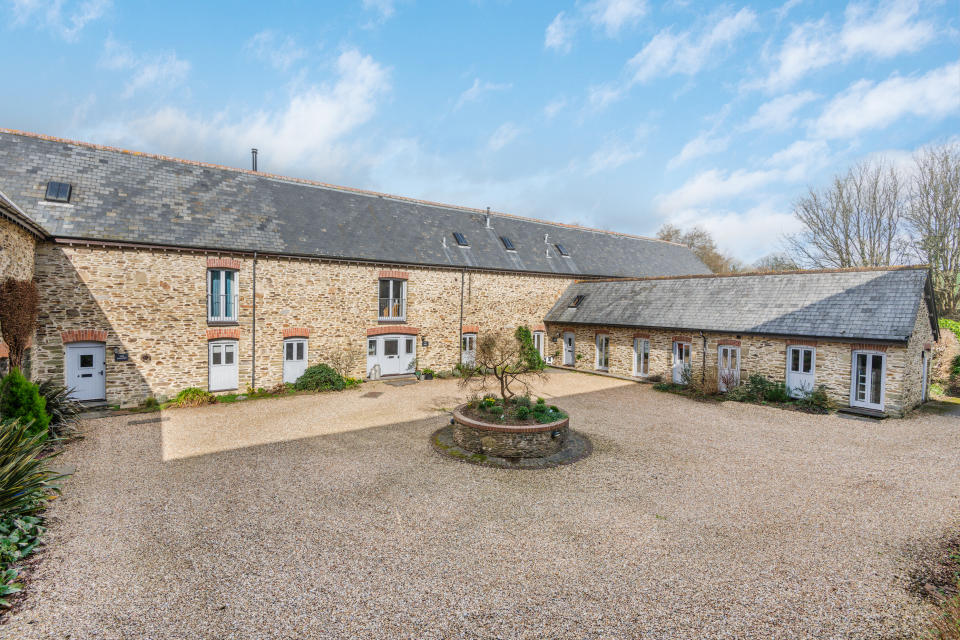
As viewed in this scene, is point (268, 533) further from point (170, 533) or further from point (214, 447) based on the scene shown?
point (214, 447)

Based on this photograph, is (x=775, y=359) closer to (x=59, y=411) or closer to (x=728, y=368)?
(x=728, y=368)

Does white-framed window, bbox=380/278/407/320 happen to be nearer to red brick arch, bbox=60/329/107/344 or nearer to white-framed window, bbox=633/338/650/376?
red brick arch, bbox=60/329/107/344

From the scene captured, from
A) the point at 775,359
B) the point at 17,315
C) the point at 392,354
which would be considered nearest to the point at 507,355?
the point at 392,354

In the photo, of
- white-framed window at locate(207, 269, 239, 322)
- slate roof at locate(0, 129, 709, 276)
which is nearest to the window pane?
slate roof at locate(0, 129, 709, 276)

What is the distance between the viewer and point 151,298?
1215cm

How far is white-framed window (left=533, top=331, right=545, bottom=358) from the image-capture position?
20.7 m

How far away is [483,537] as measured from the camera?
554 centimetres

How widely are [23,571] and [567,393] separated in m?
12.6

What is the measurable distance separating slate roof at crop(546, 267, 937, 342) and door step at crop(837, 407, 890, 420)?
1.96 meters

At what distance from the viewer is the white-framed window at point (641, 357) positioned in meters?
17.0

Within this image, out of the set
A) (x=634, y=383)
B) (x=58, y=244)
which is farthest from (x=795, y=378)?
(x=58, y=244)

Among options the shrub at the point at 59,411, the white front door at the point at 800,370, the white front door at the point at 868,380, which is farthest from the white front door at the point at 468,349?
the white front door at the point at 868,380

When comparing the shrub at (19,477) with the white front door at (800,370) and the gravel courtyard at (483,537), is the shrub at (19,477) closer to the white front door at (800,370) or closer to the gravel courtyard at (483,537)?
the gravel courtyard at (483,537)

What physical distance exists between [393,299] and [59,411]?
9549 millimetres
